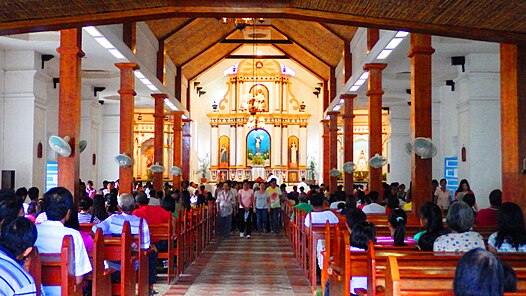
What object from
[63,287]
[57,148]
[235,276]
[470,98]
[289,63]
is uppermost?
[289,63]

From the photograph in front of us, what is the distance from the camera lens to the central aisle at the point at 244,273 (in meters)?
8.88

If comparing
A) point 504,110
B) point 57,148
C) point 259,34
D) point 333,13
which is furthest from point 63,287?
point 259,34

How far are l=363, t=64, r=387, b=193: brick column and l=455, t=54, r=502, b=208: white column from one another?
2.17 metres

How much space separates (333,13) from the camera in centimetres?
790

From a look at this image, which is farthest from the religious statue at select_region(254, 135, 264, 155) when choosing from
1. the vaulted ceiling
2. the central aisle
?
the central aisle

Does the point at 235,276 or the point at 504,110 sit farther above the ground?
the point at 504,110

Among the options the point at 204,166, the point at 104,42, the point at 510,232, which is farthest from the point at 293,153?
the point at 510,232

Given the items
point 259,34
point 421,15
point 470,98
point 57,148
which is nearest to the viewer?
point 421,15

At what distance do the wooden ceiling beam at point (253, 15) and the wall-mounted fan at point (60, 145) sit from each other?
136 inches

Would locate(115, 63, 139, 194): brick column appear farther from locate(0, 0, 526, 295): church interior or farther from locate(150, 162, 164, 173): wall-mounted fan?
locate(150, 162, 164, 173): wall-mounted fan

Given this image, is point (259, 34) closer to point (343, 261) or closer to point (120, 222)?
point (120, 222)

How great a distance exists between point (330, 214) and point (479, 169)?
22.4 ft

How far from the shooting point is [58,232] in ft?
16.2

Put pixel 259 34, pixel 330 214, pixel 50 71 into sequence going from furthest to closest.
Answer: pixel 259 34
pixel 50 71
pixel 330 214
